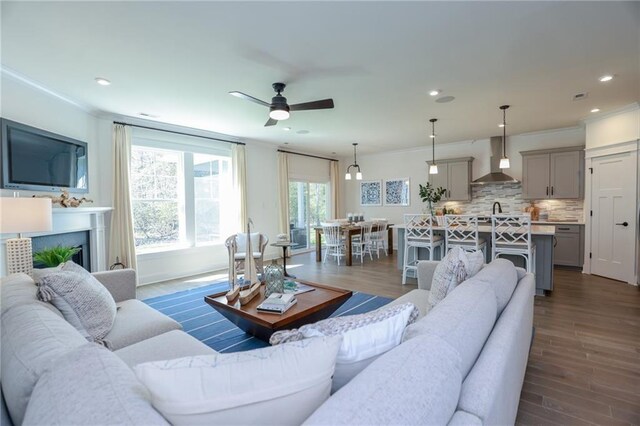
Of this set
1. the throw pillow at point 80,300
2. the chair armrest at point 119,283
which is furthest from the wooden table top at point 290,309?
the throw pillow at point 80,300

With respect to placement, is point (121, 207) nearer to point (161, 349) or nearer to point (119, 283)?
point (119, 283)

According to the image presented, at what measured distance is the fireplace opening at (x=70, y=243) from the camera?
10.9ft

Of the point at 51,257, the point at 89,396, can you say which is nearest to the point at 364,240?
the point at 51,257

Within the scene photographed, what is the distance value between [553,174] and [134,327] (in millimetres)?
7051

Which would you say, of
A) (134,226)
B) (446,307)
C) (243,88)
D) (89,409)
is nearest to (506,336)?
(446,307)

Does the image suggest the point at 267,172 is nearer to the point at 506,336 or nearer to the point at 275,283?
the point at 275,283

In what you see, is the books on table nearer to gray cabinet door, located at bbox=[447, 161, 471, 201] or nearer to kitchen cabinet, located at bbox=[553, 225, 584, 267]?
kitchen cabinet, located at bbox=[553, 225, 584, 267]

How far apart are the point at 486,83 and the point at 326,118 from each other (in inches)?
91.0

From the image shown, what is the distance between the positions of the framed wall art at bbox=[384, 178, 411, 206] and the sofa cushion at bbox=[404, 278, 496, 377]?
6.61 metres

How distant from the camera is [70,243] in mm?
3803

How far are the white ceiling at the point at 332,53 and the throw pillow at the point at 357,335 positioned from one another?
6.77 ft

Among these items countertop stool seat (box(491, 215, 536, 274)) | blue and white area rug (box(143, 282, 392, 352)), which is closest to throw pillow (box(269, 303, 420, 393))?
blue and white area rug (box(143, 282, 392, 352))

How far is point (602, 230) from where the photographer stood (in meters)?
5.02

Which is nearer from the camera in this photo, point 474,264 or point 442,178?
point 474,264
